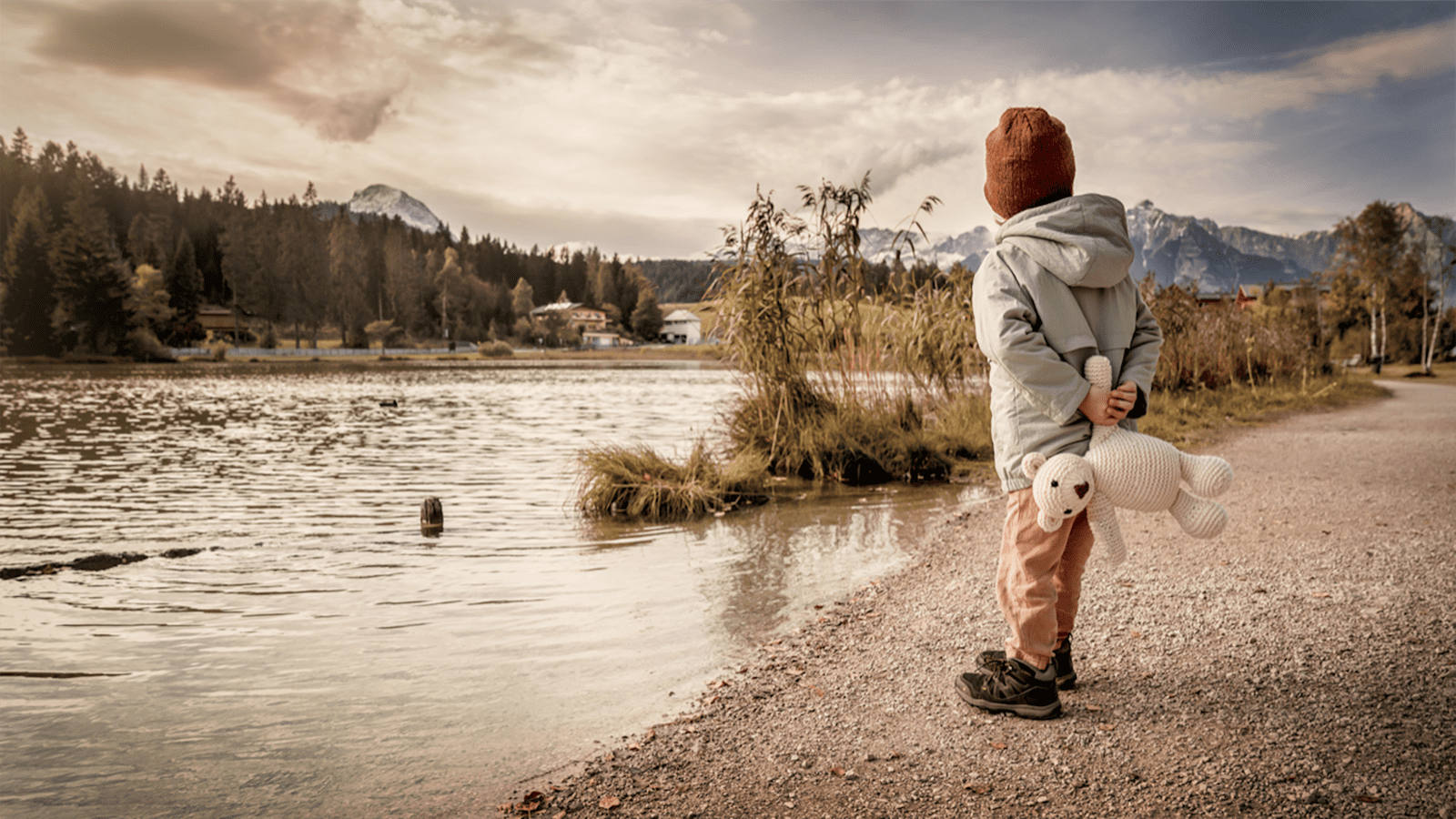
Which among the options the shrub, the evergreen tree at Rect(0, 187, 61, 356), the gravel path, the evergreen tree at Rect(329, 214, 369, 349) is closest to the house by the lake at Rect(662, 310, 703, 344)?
the shrub

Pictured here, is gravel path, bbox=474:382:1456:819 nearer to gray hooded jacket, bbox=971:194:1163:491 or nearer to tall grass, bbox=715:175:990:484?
gray hooded jacket, bbox=971:194:1163:491

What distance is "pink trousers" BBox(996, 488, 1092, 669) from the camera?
286 cm

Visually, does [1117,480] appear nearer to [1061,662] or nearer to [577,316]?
[1061,662]

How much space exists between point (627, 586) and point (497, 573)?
132cm

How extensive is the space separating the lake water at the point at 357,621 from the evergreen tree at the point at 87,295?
176 ft

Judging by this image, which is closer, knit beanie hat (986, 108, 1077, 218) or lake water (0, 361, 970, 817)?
knit beanie hat (986, 108, 1077, 218)

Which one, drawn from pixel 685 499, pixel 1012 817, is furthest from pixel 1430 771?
pixel 685 499

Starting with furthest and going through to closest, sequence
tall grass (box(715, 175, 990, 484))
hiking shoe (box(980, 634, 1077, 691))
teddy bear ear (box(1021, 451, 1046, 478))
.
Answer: tall grass (box(715, 175, 990, 484))
hiking shoe (box(980, 634, 1077, 691))
teddy bear ear (box(1021, 451, 1046, 478))

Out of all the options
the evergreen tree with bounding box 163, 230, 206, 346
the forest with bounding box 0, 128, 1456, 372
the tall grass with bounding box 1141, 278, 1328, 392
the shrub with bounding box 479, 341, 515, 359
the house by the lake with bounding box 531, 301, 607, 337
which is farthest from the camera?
the house by the lake with bounding box 531, 301, 607, 337

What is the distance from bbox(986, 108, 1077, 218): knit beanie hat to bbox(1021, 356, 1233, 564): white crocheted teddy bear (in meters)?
0.65

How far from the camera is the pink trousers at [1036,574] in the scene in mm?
2857

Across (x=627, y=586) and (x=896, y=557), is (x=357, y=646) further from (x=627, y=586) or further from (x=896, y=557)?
(x=896, y=557)

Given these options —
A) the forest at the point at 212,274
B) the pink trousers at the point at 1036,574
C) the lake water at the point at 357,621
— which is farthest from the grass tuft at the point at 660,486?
the forest at the point at 212,274

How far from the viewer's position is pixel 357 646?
4.91m
